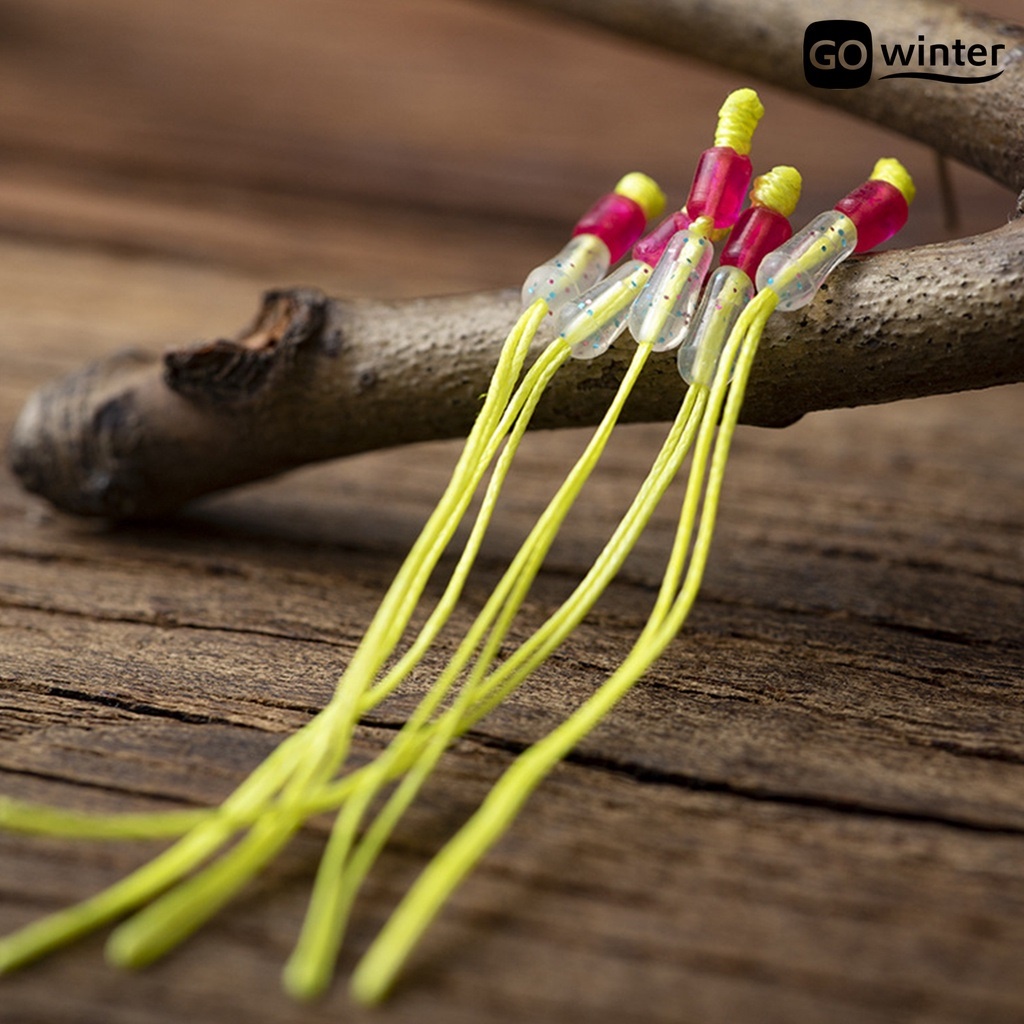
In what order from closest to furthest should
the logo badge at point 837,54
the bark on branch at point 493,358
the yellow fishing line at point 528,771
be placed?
the yellow fishing line at point 528,771 → the bark on branch at point 493,358 → the logo badge at point 837,54

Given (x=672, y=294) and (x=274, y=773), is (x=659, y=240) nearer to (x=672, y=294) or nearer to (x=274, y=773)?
(x=672, y=294)

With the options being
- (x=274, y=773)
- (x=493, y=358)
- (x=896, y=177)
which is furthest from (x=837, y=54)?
(x=274, y=773)

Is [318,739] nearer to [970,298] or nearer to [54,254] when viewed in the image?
[970,298]

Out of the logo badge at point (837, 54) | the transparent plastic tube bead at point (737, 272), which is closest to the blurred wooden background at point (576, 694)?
the transparent plastic tube bead at point (737, 272)

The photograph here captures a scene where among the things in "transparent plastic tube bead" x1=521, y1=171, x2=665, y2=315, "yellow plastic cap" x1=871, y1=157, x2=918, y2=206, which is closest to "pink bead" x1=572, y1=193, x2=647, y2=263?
"transparent plastic tube bead" x1=521, y1=171, x2=665, y2=315

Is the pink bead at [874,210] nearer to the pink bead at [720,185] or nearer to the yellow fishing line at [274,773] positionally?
the pink bead at [720,185]

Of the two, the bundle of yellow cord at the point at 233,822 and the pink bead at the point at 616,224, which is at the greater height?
the pink bead at the point at 616,224
